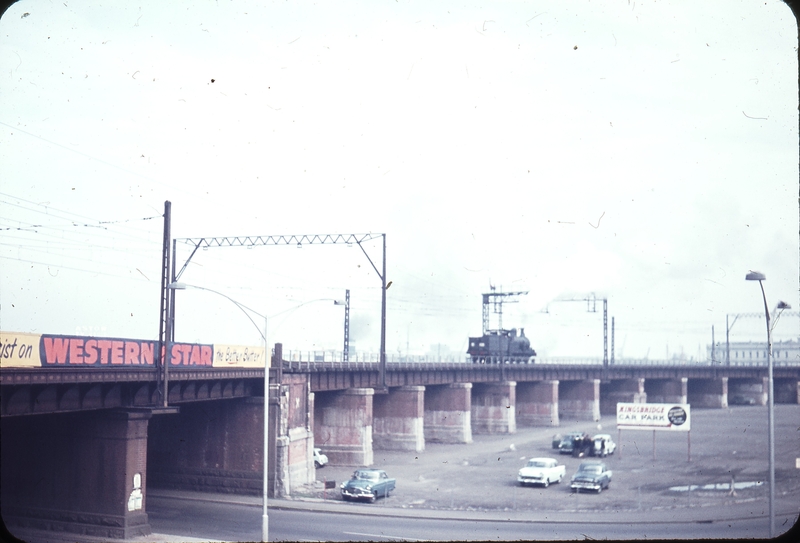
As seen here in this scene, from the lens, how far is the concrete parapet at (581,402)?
105 meters

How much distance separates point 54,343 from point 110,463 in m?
7.64

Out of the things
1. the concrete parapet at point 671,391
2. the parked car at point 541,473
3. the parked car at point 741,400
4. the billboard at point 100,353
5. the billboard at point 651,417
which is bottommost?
the parked car at point 741,400

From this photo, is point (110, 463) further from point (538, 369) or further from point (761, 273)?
point (538, 369)

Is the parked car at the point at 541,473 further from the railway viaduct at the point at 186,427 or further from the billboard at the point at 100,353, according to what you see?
the billboard at the point at 100,353

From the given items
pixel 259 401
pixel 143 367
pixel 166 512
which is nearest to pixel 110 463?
pixel 143 367

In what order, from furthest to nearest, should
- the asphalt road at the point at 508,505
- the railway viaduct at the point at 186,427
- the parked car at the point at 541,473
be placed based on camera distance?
the parked car at the point at 541,473
the asphalt road at the point at 508,505
the railway viaduct at the point at 186,427

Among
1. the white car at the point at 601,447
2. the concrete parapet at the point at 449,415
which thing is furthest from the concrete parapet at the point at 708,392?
the white car at the point at 601,447

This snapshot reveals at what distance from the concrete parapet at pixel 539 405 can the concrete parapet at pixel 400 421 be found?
29.4m

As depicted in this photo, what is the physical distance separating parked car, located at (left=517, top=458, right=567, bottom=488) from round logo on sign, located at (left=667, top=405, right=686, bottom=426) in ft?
29.3

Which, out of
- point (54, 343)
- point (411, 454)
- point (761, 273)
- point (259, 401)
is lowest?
point (411, 454)

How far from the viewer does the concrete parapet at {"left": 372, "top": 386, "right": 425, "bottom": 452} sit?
7050 centimetres

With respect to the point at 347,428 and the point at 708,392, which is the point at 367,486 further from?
the point at 708,392

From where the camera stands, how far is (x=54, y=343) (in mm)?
30359

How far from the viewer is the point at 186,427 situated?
1953 inches
